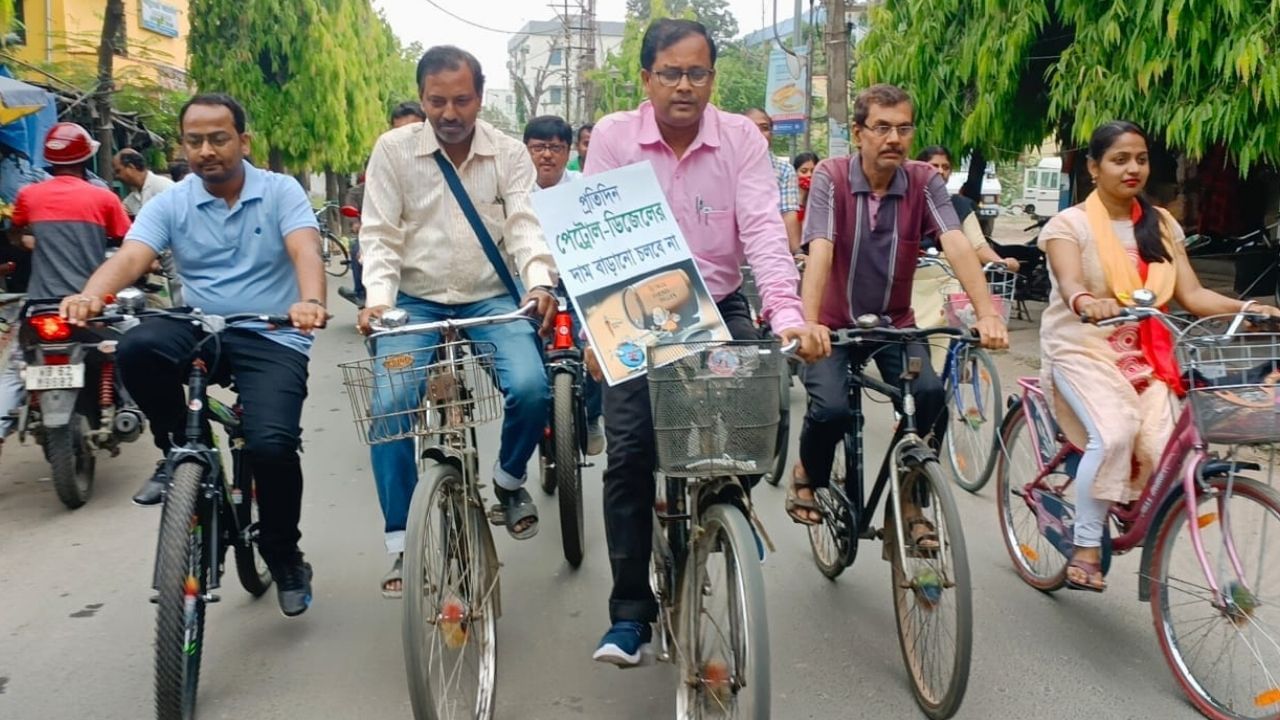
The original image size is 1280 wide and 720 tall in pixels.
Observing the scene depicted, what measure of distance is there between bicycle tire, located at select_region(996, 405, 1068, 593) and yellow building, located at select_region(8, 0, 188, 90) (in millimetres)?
14127

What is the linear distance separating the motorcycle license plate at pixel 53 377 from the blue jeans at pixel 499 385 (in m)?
2.61

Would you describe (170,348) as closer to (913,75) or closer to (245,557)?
(245,557)

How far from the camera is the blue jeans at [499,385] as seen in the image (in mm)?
3695

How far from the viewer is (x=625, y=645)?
3.43m

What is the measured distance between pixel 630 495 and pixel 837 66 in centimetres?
1152

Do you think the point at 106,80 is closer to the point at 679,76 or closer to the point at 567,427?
the point at 567,427

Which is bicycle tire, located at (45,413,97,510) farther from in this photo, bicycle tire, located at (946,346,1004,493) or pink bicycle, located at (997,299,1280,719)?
pink bicycle, located at (997,299,1280,719)

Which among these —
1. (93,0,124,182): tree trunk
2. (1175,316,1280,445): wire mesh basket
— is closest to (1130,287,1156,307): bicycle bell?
(1175,316,1280,445): wire mesh basket

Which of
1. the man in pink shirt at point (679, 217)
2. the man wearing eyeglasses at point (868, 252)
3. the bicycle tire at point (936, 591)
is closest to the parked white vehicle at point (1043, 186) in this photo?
the man wearing eyeglasses at point (868, 252)

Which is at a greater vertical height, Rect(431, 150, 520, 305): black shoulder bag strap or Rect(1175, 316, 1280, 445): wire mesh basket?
Rect(431, 150, 520, 305): black shoulder bag strap

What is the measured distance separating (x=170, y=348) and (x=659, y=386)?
5.72ft

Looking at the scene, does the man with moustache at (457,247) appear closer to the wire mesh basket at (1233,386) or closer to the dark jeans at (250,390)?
the dark jeans at (250,390)

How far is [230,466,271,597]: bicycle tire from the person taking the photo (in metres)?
4.16

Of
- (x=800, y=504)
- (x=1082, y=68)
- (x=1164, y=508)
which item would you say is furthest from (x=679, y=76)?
(x=1082, y=68)
